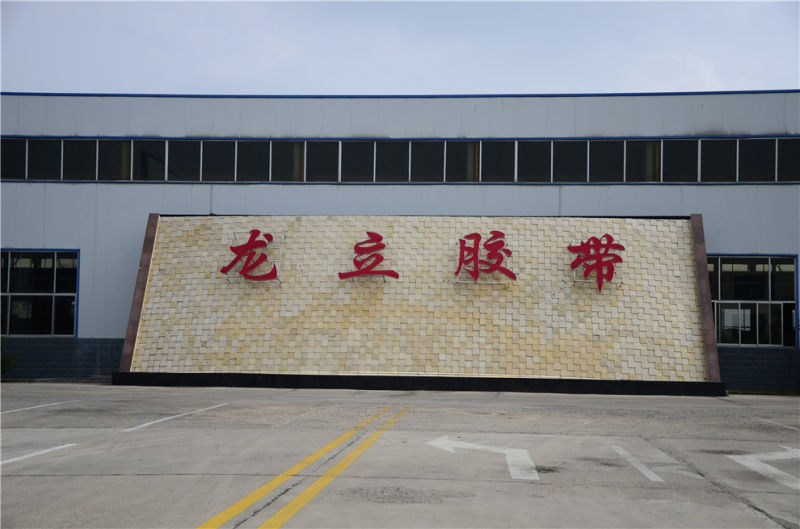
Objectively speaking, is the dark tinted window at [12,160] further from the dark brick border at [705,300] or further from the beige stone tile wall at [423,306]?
the dark brick border at [705,300]

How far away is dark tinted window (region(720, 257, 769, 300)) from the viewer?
2916 centimetres

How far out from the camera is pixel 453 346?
84.9 feet

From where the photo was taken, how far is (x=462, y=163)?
30.5m

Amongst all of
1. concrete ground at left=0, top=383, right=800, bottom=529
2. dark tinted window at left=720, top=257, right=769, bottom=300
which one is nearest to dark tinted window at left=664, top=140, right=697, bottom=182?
dark tinted window at left=720, top=257, right=769, bottom=300

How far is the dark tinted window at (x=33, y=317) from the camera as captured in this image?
101 ft

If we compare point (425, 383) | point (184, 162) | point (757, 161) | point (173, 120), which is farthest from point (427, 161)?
point (757, 161)

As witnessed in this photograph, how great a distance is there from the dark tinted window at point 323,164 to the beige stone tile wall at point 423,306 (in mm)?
2664

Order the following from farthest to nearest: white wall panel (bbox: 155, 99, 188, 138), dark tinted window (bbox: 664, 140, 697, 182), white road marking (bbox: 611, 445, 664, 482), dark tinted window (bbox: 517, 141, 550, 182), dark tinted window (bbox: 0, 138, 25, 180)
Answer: dark tinted window (bbox: 0, 138, 25, 180)
white wall panel (bbox: 155, 99, 188, 138)
dark tinted window (bbox: 517, 141, 550, 182)
dark tinted window (bbox: 664, 140, 697, 182)
white road marking (bbox: 611, 445, 664, 482)

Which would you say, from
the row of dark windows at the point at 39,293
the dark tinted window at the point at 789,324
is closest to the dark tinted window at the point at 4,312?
the row of dark windows at the point at 39,293

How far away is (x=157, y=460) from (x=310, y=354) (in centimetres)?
1616

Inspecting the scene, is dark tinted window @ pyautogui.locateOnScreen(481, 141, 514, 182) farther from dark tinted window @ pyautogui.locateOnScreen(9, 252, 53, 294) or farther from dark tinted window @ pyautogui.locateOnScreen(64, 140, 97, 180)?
dark tinted window @ pyautogui.locateOnScreen(9, 252, 53, 294)

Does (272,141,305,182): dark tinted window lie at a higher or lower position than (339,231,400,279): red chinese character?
higher

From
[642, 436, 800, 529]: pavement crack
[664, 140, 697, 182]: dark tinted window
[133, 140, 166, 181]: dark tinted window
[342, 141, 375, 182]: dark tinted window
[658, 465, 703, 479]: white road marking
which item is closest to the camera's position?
[642, 436, 800, 529]: pavement crack

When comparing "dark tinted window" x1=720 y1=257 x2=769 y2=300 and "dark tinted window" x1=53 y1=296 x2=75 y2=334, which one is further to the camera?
"dark tinted window" x1=53 y1=296 x2=75 y2=334
